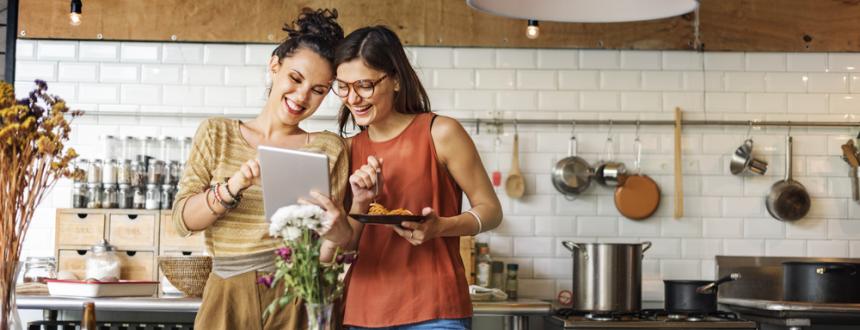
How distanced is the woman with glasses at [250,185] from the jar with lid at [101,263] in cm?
252

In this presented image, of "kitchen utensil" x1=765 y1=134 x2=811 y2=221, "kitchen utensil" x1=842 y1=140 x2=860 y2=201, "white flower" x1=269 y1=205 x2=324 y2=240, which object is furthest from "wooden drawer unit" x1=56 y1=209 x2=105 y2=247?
"kitchen utensil" x1=842 y1=140 x2=860 y2=201

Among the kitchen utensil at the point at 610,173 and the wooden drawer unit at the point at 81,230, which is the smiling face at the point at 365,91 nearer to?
the wooden drawer unit at the point at 81,230

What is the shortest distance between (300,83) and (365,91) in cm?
23

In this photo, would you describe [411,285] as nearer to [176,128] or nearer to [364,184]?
[364,184]

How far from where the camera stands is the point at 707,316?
5062mm

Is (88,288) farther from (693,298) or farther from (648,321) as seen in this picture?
(693,298)

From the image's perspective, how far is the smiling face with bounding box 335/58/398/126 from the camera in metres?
2.67

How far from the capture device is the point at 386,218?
2432 mm

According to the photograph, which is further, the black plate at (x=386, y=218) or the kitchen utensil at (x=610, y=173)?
the kitchen utensil at (x=610, y=173)

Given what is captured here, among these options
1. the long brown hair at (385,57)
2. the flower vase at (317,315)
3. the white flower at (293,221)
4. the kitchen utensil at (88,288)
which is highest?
the long brown hair at (385,57)

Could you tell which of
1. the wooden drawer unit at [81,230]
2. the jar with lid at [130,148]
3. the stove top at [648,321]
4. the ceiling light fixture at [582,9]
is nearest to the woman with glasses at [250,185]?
the ceiling light fixture at [582,9]

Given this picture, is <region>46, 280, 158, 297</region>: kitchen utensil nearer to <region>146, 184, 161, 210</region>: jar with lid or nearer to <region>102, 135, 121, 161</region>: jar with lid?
<region>146, 184, 161, 210</region>: jar with lid

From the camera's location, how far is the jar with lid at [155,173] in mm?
5492

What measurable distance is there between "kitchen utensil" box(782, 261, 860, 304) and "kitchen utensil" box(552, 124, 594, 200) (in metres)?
1.22
